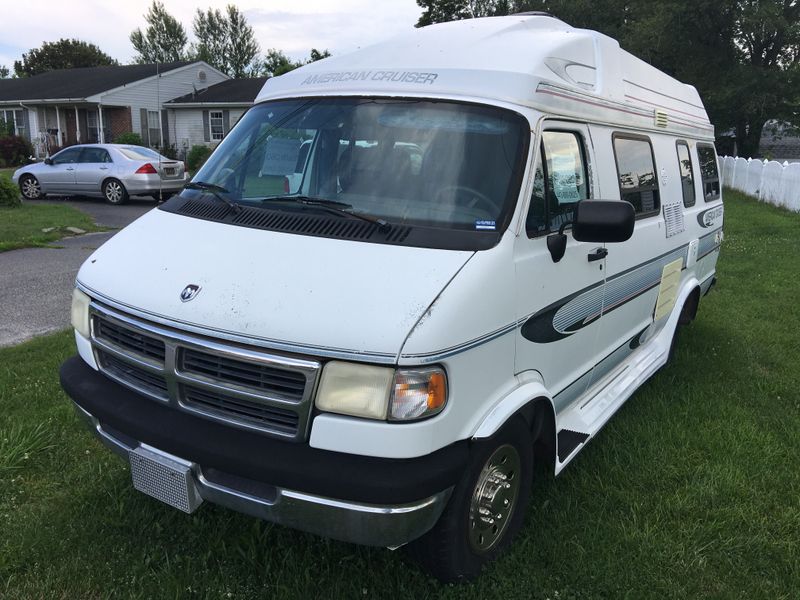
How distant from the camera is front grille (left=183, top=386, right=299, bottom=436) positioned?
256 centimetres

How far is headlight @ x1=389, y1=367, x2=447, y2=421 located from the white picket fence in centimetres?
1698

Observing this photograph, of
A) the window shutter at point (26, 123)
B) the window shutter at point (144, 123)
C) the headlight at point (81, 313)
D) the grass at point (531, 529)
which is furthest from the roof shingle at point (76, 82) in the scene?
the headlight at point (81, 313)

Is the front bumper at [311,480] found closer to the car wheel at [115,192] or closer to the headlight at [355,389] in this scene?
the headlight at [355,389]

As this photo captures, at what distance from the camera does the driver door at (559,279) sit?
10.1 feet

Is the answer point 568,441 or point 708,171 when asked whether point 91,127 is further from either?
point 568,441

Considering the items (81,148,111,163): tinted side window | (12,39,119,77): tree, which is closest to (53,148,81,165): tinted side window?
(81,148,111,163): tinted side window

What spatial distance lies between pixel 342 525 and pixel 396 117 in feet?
6.47

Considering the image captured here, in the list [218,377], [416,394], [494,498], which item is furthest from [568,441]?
[218,377]

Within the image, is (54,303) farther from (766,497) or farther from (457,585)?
(766,497)

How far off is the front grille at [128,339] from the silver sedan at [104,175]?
1332cm

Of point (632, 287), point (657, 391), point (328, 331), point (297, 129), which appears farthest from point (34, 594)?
point (657, 391)

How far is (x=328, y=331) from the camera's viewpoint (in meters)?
2.47

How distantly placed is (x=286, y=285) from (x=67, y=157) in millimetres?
16881

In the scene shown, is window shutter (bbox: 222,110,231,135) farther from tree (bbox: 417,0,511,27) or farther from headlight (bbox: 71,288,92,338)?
headlight (bbox: 71,288,92,338)
